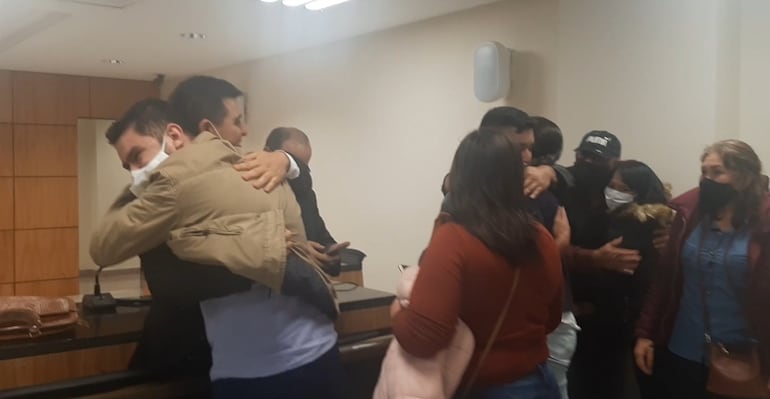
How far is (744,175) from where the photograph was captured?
190 cm

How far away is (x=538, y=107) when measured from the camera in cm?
311

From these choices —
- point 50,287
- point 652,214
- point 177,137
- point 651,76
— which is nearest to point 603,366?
point 652,214

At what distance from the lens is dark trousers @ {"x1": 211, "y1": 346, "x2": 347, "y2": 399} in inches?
50.1

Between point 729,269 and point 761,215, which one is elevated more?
point 761,215

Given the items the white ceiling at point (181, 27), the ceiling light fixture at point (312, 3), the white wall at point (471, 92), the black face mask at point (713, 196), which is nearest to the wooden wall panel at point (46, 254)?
the white ceiling at point (181, 27)

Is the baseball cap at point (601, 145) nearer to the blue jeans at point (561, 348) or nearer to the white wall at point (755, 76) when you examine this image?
the white wall at point (755, 76)

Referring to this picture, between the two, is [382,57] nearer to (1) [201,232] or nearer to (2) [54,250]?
(1) [201,232]

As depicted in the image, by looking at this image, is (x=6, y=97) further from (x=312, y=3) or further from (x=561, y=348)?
(x=561, y=348)

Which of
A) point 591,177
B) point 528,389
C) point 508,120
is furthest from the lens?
point 591,177

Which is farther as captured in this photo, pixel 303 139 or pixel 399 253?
pixel 399 253

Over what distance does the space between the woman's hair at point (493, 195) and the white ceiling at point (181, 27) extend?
2.09 meters

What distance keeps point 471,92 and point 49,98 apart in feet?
Answer: 13.1

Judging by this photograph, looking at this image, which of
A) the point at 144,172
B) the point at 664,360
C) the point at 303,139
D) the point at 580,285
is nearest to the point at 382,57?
the point at 303,139

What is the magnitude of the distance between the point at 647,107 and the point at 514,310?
5.13 feet
